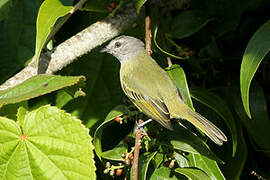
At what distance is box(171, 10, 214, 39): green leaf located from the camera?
10.3 feet

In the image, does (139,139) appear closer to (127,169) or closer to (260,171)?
(127,169)

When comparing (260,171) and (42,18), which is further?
(260,171)

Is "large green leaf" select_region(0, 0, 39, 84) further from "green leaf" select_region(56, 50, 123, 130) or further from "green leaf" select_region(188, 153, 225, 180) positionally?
"green leaf" select_region(188, 153, 225, 180)

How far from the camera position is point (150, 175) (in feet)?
8.24

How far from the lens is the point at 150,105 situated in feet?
9.55

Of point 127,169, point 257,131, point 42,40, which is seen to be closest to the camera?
point 42,40

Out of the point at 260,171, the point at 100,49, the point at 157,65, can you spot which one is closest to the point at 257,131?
the point at 260,171

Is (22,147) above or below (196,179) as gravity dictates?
above

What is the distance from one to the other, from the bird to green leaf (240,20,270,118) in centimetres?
40

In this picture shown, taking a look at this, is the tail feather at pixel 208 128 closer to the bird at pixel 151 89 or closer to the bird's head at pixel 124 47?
the bird at pixel 151 89

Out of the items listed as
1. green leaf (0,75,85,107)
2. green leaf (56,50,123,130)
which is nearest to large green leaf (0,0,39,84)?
green leaf (56,50,123,130)

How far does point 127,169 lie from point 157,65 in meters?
0.88

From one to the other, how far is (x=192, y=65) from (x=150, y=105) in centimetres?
60

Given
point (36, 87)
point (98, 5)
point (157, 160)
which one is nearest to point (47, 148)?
point (36, 87)
